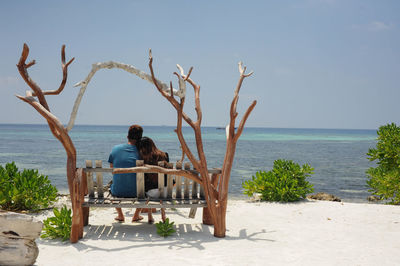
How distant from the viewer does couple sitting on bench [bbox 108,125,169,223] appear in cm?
600

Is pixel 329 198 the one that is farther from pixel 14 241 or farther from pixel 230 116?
pixel 14 241

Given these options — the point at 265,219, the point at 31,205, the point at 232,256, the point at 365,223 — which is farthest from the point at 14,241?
the point at 365,223

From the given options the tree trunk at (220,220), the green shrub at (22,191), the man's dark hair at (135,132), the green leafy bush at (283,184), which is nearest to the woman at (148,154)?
the man's dark hair at (135,132)

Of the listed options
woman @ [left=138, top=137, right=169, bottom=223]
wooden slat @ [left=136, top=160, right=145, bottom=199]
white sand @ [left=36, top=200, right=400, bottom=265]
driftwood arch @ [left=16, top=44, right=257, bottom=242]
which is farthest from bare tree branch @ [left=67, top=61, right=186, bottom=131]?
white sand @ [left=36, top=200, right=400, bottom=265]

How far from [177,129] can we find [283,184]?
4.37m

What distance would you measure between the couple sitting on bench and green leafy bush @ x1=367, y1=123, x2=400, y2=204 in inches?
267

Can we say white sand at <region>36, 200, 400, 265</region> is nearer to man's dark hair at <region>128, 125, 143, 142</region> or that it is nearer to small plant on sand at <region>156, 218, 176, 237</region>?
small plant on sand at <region>156, 218, 176, 237</region>

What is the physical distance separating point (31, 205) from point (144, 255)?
372cm

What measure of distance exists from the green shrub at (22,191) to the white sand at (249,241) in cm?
114

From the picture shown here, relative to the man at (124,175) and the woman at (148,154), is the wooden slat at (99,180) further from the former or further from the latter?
the woman at (148,154)

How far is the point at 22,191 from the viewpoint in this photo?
7070mm

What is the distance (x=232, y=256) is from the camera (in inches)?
193

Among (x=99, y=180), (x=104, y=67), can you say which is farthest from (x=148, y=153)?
(x=104, y=67)

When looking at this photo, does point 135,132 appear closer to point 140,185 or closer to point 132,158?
point 132,158
